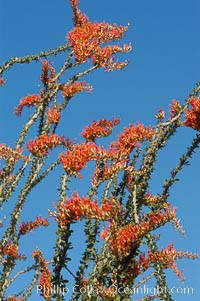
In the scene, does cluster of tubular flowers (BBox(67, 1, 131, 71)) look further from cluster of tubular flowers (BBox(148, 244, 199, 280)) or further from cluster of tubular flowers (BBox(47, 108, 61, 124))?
cluster of tubular flowers (BBox(148, 244, 199, 280))

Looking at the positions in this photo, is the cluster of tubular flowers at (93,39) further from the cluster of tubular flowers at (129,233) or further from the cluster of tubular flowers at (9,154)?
the cluster of tubular flowers at (129,233)

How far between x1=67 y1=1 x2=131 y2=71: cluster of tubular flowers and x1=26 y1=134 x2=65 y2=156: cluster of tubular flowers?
127 inches

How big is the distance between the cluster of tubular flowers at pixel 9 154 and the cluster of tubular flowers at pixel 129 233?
16.1 feet

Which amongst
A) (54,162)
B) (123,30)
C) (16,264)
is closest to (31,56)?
(54,162)

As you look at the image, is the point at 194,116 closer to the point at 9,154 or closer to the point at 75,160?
the point at 75,160

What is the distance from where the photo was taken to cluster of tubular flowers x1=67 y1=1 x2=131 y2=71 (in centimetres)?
1279

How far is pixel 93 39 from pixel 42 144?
4376 millimetres

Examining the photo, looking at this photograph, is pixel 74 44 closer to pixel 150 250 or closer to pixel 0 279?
pixel 0 279

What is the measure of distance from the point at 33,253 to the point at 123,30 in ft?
22.6

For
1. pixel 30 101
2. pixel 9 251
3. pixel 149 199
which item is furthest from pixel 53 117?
pixel 149 199

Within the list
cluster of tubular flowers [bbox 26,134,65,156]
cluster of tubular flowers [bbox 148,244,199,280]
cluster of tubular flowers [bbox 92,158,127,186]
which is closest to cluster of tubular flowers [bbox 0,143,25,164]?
cluster of tubular flowers [bbox 26,134,65,156]

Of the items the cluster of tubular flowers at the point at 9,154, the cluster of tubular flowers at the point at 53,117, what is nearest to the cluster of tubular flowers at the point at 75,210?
the cluster of tubular flowers at the point at 9,154

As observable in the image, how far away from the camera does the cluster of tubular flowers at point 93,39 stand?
504 inches

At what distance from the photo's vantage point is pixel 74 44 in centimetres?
1277
